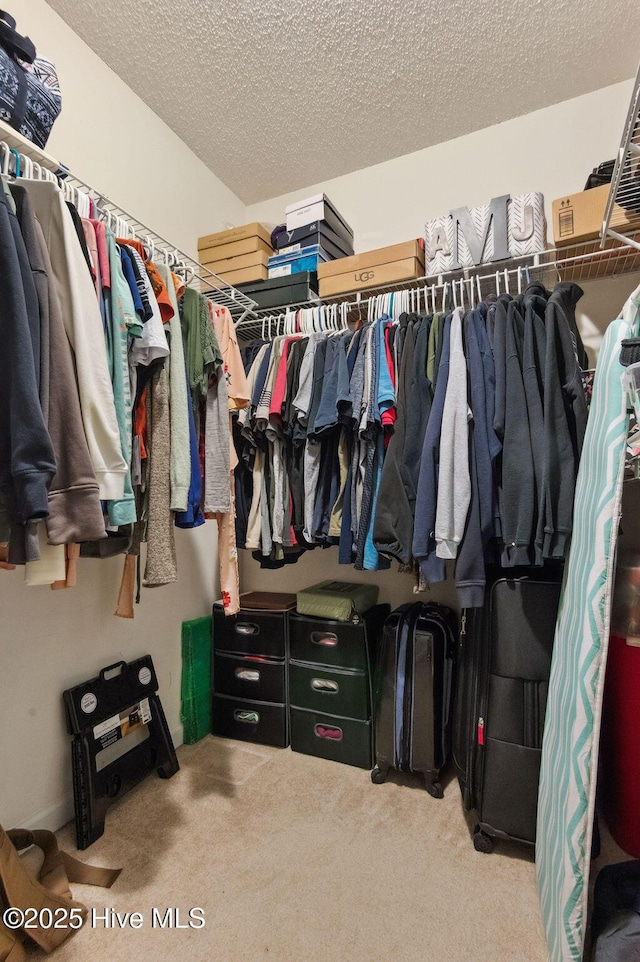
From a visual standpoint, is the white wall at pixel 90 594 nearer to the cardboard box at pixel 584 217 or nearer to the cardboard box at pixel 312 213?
the cardboard box at pixel 312 213

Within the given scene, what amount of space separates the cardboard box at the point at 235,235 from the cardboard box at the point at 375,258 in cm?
40

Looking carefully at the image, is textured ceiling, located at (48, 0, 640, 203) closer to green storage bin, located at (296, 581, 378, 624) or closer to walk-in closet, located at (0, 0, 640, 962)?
walk-in closet, located at (0, 0, 640, 962)

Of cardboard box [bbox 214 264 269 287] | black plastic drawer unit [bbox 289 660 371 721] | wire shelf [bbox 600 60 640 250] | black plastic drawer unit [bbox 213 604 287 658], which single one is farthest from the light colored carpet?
cardboard box [bbox 214 264 269 287]

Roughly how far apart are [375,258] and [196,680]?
1.96m

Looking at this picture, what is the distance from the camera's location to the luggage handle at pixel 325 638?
74.0 inches

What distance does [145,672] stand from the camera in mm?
1787

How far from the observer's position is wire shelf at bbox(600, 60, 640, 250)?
3.90 ft

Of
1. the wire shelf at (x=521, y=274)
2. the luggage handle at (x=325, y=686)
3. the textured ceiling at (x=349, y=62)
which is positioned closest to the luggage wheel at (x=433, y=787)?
the luggage handle at (x=325, y=686)

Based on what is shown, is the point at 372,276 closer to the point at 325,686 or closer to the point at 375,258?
the point at 375,258

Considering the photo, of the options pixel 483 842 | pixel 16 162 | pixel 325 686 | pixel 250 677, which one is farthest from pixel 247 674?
pixel 16 162

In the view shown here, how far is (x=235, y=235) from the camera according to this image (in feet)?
7.21

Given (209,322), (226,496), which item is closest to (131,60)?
(209,322)

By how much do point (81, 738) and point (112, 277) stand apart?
1392 millimetres

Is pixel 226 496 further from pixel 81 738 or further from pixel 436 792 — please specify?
pixel 436 792
